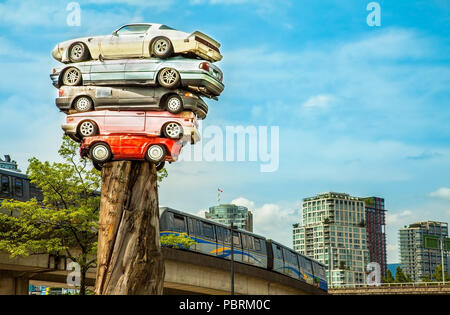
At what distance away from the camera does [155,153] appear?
2219 cm

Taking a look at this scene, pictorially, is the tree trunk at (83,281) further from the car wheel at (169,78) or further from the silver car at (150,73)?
the car wheel at (169,78)

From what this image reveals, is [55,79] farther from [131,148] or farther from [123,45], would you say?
[131,148]

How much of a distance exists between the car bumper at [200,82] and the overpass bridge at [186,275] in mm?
20518

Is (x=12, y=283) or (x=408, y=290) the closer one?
(x=12, y=283)

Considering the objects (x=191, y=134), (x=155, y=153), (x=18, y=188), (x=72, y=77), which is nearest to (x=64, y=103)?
(x=72, y=77)

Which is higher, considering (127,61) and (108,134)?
(127,61)

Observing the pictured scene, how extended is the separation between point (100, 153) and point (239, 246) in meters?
33.0

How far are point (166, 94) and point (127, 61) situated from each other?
5.51 ft

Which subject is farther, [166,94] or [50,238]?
[50,238]

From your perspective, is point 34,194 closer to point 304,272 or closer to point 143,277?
point 143,277

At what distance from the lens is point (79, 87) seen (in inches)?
892

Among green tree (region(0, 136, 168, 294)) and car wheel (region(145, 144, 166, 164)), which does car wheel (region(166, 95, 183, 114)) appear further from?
green tree (region(0, 136, 168, 294))

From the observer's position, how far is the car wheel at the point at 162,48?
2255 centimetres
